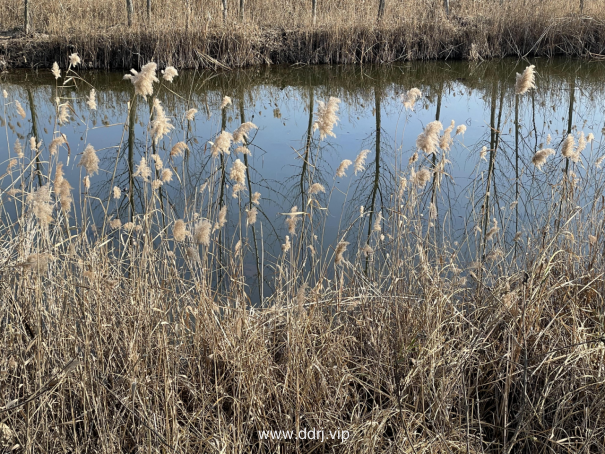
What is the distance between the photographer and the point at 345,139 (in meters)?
6.38

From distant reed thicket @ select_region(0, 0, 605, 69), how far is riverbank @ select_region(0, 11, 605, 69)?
19mm

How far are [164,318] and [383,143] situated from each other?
4533 mm

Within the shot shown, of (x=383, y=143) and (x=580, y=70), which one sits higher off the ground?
(x=580, y=70)

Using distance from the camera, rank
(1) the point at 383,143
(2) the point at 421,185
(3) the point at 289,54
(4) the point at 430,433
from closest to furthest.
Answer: (4) the point at 430,433, (2) the point at 421,185, (1) the point at 383,143, (3) the point at 289,54

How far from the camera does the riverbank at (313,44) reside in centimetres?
991

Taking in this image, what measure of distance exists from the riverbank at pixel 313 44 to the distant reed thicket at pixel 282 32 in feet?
0.06

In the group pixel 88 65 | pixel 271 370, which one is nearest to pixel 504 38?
pixel 88 65

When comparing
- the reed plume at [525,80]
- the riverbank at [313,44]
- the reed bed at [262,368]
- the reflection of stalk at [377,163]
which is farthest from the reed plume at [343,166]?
the riverbank at [313,44]

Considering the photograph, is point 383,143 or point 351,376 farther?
point 383,143

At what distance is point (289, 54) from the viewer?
10641 mm

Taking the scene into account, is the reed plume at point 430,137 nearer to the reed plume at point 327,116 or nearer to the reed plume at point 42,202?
the reed plume at point 327,116

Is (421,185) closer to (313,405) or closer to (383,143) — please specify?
(313,405)

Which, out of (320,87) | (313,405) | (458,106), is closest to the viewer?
(313,405)

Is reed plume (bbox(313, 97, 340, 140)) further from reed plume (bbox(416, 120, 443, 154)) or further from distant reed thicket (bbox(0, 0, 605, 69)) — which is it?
distant reed thicket (bbox(0, 0, 605, 69))
